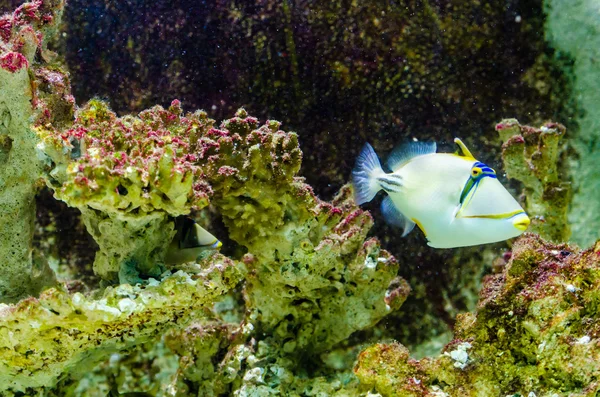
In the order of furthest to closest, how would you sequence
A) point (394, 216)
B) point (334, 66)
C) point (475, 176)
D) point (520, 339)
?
1. point (334, 66)
2. point (394, 216)
3. point (520, 339)
4. point (475, 176)

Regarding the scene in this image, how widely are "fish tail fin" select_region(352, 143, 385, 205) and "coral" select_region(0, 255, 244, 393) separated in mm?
640

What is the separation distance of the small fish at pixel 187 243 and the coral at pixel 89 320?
22 centimetres

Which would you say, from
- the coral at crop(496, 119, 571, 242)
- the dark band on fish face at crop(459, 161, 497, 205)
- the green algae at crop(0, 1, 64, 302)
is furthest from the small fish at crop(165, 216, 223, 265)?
the coral at crop(496, 119, 571, 242)

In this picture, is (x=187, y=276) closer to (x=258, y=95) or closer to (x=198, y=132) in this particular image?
(x=198, y=132)

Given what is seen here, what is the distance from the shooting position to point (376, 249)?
9.13 feet

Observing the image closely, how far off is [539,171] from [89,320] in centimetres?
239

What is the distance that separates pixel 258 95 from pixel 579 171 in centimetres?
206

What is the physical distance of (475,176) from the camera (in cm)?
216

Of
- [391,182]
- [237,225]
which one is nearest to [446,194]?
[391,182]

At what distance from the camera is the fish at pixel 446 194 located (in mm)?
2121

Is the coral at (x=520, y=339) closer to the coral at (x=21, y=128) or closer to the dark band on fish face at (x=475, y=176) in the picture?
the dark band on fish face at (x=475, y=176)

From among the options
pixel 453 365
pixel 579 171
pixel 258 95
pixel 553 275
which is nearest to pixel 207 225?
pixel 258 95

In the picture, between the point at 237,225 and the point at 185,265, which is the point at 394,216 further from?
the point at 185,265

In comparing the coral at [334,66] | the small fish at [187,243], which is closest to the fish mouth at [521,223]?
the small fish at [187,243]
